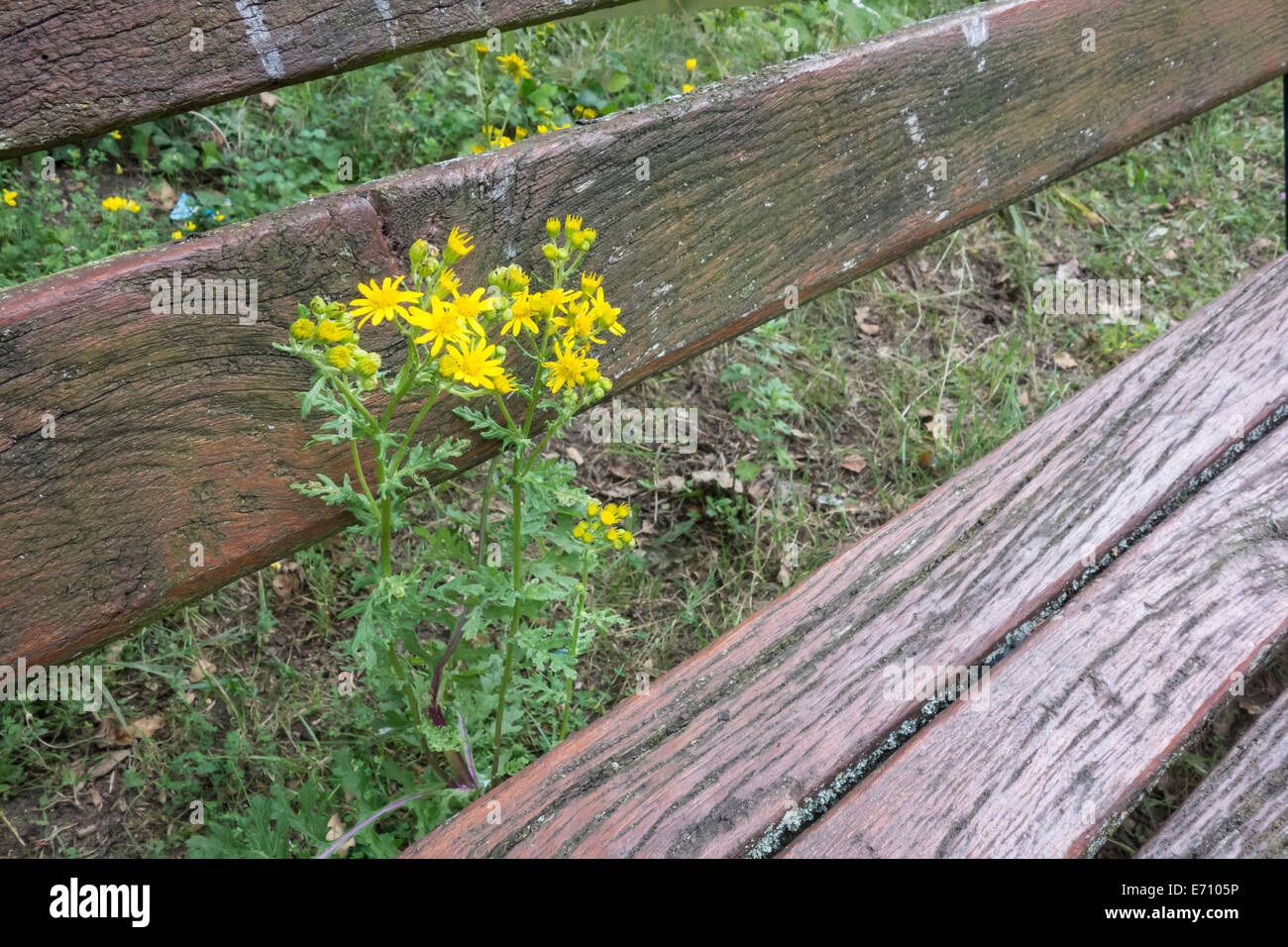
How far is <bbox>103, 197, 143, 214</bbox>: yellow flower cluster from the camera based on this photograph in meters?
2.51

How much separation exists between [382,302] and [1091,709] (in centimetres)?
93

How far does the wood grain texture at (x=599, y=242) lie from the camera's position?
103 centimetres

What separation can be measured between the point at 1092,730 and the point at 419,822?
1159mm

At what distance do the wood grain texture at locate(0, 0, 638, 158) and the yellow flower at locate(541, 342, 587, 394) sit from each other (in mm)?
441

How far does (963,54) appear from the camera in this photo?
67.9 inches

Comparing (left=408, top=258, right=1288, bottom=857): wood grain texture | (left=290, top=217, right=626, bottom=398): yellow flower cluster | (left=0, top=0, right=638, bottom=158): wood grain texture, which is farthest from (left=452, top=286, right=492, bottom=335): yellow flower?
(left=408, top=258, right=1288, bottom=857): wood grain texture

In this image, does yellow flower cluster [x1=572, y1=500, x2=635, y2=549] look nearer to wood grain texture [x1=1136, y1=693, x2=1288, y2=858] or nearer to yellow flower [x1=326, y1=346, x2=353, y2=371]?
yellow flower [x1=326, y1=346, x2=353, y2=371]

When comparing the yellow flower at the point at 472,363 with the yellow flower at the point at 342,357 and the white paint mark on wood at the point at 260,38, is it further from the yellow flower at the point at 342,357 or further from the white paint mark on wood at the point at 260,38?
the white paint mark on wood at the point at 260,38

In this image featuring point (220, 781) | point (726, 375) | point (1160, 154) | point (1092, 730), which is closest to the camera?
point (1092, 730)

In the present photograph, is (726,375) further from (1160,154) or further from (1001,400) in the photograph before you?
(1160,154)

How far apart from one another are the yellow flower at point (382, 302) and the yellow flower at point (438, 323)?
0.03m

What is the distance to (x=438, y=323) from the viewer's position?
106 centimetres

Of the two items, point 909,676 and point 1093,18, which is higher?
point 1093,18
